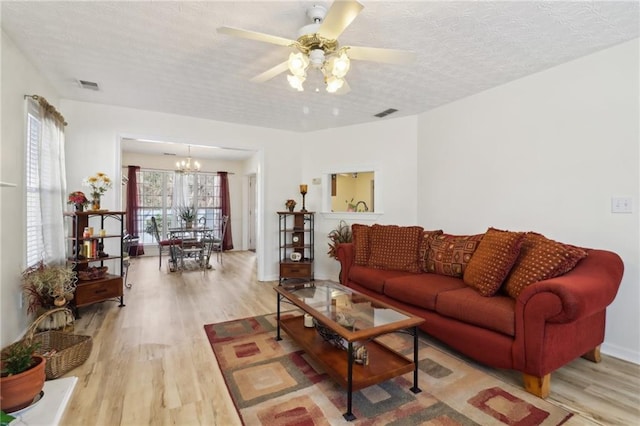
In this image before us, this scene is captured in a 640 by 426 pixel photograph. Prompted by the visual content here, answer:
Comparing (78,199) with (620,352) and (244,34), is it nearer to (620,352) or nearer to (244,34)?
(244,34)

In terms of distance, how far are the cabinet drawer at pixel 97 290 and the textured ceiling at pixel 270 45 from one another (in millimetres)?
2134

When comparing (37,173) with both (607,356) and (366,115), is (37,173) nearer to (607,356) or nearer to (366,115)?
(366,115)

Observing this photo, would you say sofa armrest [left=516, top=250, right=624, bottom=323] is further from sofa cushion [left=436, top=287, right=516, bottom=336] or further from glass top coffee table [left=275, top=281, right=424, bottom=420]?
glass top coffee table [left=275, top=281, right=424, bottom=420]

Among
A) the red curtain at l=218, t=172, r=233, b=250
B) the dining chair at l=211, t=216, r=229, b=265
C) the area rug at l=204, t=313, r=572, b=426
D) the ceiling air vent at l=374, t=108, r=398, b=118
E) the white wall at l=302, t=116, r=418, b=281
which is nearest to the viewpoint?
the area rug at l=204, t=313, r=572, b=426

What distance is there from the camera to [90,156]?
3750 millimetres

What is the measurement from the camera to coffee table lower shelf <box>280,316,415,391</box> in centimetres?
178

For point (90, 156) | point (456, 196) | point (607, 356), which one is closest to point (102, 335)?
point (90, 156)

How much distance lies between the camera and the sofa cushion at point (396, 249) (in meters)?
3.25

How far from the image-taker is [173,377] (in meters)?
2.12

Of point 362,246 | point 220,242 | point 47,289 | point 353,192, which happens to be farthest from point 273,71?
point 220,242

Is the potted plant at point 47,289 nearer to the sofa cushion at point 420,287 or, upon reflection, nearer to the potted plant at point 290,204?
the potted plant at point 290,204

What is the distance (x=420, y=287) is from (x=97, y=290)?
3.40 meters

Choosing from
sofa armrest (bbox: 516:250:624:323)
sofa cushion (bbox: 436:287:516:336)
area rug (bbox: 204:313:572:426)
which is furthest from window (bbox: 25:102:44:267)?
sofa armrest (bbox: 516:250:624:323)

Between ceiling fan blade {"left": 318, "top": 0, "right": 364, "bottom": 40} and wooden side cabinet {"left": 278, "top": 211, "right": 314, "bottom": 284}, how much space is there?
326 centimetres
